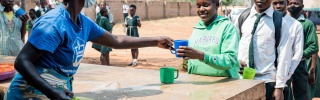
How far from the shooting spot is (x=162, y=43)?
3277 millimetres

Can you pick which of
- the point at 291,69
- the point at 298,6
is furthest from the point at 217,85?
the point at 298,6

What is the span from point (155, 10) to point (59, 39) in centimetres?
2711

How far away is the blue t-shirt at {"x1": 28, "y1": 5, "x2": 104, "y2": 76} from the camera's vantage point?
6.91 ft

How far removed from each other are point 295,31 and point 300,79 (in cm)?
112

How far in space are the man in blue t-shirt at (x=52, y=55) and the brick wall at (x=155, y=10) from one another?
26.0m

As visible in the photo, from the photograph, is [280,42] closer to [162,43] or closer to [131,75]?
[162,43]

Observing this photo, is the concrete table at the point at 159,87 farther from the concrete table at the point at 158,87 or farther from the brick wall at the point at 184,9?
the brick wall at the point at 184,9

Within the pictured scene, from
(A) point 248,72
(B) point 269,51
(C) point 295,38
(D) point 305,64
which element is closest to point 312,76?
(D) point 305,64

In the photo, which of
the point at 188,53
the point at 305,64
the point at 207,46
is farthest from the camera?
the point at 305,64

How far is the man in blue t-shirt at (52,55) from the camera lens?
2113 mm

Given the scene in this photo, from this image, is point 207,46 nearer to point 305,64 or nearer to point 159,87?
point 159,87

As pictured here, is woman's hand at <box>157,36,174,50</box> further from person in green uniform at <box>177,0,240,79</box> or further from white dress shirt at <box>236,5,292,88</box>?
white dress shirt at <box>236,5,292,88</box>

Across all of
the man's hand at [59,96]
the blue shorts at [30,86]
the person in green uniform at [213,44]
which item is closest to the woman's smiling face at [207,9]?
the person in green uniform at [213,44]

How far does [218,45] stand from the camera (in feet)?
9.92
